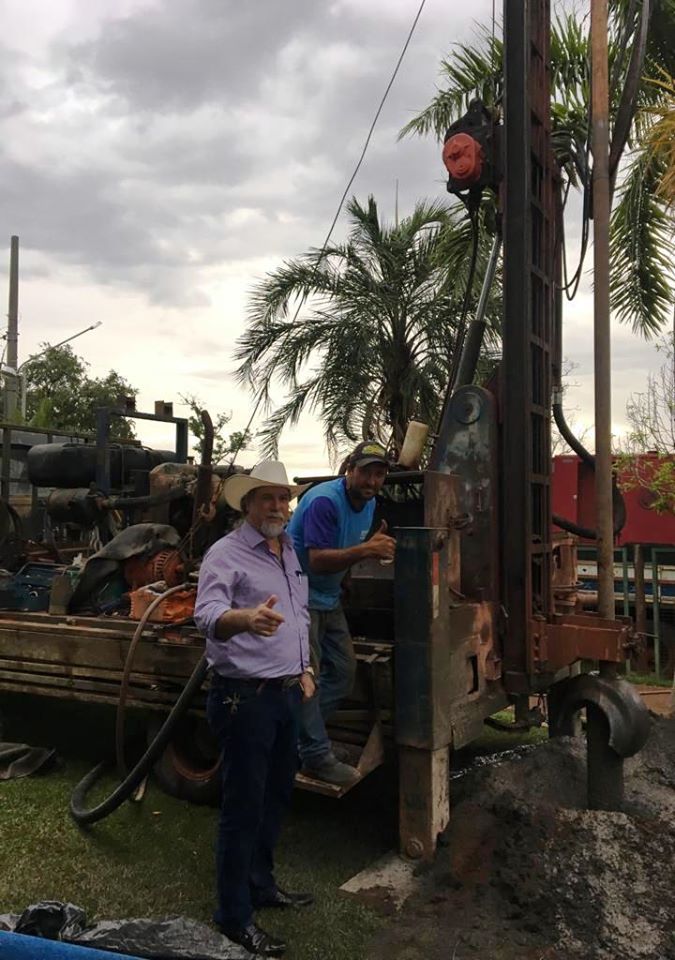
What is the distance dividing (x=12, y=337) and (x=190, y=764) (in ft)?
58.5

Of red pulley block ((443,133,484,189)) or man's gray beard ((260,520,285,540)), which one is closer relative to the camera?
man's gray beard ((260,520,285,540))

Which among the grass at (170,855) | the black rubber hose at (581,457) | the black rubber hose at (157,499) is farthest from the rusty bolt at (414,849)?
the black rubber hose at (157,499)

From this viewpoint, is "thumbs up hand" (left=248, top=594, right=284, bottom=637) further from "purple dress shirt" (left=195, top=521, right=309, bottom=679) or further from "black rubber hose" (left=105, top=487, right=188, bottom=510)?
"black rubber hose" (left=105, top=487, right=188, bottom=510)

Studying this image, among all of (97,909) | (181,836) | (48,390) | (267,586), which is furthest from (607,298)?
(48,390)

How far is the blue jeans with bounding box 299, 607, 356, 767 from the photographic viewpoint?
384cm

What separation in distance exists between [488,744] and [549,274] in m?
3.31

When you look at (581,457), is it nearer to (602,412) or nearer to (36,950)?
(602,412)

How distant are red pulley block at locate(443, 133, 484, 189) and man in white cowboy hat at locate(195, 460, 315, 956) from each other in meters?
2.44

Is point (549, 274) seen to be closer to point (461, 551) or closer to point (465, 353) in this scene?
point (465, 353)

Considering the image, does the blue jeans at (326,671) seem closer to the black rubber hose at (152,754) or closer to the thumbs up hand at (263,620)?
the black rubber hose at (152,754)

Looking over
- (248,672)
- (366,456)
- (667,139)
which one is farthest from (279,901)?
(667,139)

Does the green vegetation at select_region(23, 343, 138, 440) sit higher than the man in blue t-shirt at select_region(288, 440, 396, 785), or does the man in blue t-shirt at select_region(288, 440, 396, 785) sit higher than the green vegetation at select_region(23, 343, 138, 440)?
the green vegetation at select_region(23, 343, 138, 440)

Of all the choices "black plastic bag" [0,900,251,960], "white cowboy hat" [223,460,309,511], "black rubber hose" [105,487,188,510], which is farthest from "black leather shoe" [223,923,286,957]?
"black rubber hose" [105,487,188,510]

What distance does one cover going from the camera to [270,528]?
10.7ft
